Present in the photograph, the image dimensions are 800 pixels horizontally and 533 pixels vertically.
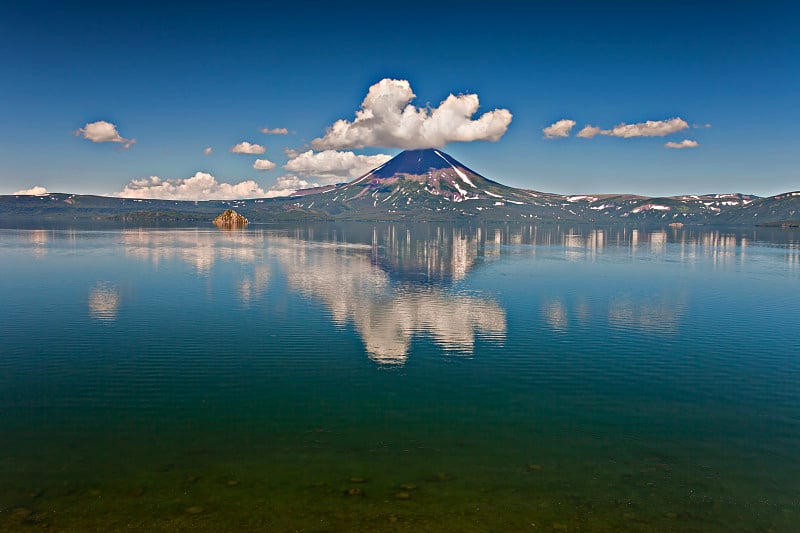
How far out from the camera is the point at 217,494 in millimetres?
22641

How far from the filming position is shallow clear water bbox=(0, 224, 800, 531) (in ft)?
72.0

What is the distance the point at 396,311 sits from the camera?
2446 inches

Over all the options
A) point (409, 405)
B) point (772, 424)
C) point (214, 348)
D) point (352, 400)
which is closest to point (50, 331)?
point (214, 348)

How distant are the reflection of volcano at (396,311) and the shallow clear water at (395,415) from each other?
0.48m

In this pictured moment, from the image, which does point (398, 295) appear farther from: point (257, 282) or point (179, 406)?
point (179, 406)

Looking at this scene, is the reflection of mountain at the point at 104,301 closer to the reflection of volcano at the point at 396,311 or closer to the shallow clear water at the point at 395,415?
the shallow clear water at the point at 395,415

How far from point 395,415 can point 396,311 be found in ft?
102

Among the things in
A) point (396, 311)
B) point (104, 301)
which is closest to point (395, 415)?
point (396, 311)

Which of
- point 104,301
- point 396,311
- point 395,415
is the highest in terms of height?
point 104,301

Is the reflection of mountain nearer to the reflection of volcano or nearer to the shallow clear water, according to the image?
the shallow clear water

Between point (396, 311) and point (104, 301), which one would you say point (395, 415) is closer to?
point (396, 311)

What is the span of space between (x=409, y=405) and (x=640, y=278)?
78.5 metres

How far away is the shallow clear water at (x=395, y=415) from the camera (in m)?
22.0

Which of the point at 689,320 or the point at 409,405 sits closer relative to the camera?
the point at 409,405
